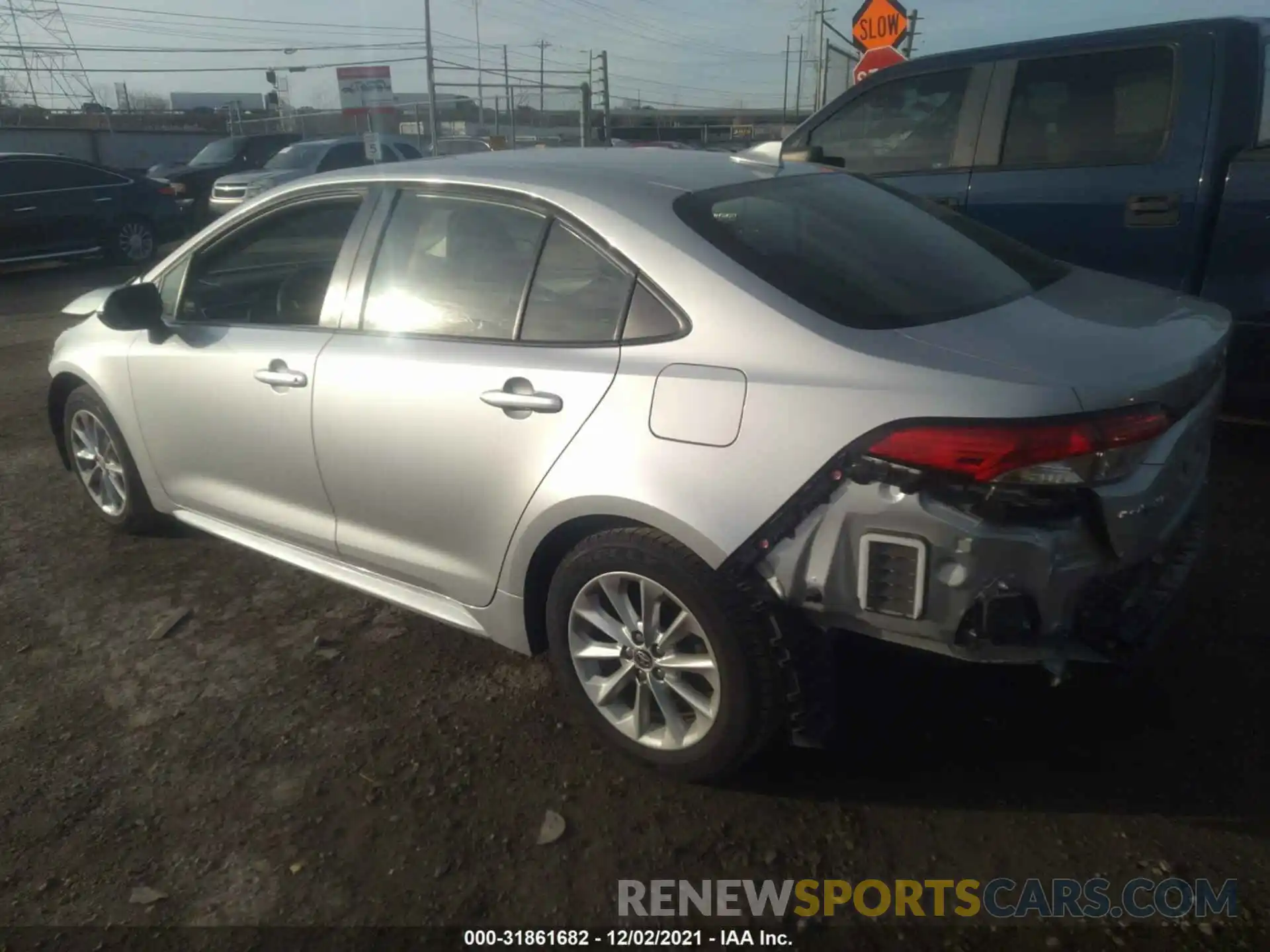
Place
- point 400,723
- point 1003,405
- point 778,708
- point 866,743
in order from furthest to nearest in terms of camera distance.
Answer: point 400,723 → point 866,743 → point 778,708 → point 1003,405

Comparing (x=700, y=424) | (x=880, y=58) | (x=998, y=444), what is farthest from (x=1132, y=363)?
(x=880, y=58)

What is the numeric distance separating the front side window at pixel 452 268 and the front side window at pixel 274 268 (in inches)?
10.1

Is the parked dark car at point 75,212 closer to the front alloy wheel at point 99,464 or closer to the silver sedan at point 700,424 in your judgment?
the front alloy wheel at point 99,464

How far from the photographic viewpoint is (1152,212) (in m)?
4.56

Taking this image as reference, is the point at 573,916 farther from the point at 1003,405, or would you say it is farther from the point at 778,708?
the point at 1003,405

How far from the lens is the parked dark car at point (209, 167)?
17969 millimetres

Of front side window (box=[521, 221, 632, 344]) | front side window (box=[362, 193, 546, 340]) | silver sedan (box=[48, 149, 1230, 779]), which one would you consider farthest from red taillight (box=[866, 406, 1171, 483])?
front side window (box=[362, 193, 546, 340])

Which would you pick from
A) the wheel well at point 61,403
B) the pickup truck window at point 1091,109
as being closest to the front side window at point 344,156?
the wheel well at point 61,403

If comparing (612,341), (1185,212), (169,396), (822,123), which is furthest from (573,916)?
(822,123)

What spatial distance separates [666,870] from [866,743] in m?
0.74

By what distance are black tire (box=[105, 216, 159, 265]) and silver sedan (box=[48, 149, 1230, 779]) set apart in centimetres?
1135

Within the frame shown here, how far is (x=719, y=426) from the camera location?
239cm

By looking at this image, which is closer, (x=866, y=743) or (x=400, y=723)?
(x=866, y=743)

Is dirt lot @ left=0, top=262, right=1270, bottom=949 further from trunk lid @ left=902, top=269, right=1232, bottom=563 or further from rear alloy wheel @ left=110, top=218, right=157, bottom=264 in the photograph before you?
rear alloy wheel @ left=110, top=218, right=157, bottom=264
